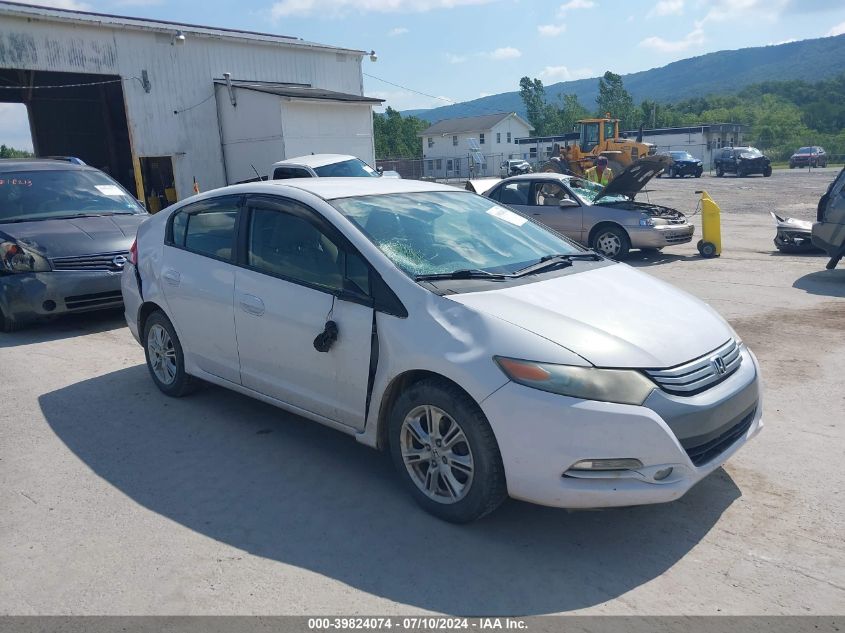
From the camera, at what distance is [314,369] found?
408 centimetres

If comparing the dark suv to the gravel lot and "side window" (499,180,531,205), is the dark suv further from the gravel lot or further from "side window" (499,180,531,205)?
the gravel lot

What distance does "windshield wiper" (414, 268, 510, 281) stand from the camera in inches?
150

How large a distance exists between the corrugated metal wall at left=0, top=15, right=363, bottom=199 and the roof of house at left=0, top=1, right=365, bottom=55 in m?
0.21

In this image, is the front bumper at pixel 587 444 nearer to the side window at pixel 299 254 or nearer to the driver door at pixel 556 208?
the side window at pixel 299 254

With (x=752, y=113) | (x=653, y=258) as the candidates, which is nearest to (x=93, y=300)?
(x=653, y=258)

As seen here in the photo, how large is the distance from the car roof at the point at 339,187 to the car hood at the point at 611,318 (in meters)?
1.31

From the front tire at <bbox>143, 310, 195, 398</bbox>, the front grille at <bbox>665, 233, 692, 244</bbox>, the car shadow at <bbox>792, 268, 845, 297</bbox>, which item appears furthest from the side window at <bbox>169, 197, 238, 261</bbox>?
the front grille at <bbox>665, 233, 692, 244</bbox>

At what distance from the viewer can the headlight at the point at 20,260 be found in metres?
7.54

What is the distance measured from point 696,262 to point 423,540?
10184 mm

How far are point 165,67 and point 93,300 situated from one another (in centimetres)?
1767

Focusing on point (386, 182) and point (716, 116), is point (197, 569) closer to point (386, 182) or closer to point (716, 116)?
point (386, 182)

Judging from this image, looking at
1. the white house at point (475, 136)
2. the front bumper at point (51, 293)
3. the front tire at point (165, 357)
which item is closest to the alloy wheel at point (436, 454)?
the front tire at point (165, 357)

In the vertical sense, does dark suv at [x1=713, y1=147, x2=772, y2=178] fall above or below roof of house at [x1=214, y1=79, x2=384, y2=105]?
below

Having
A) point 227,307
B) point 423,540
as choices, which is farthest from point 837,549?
point 227,307
